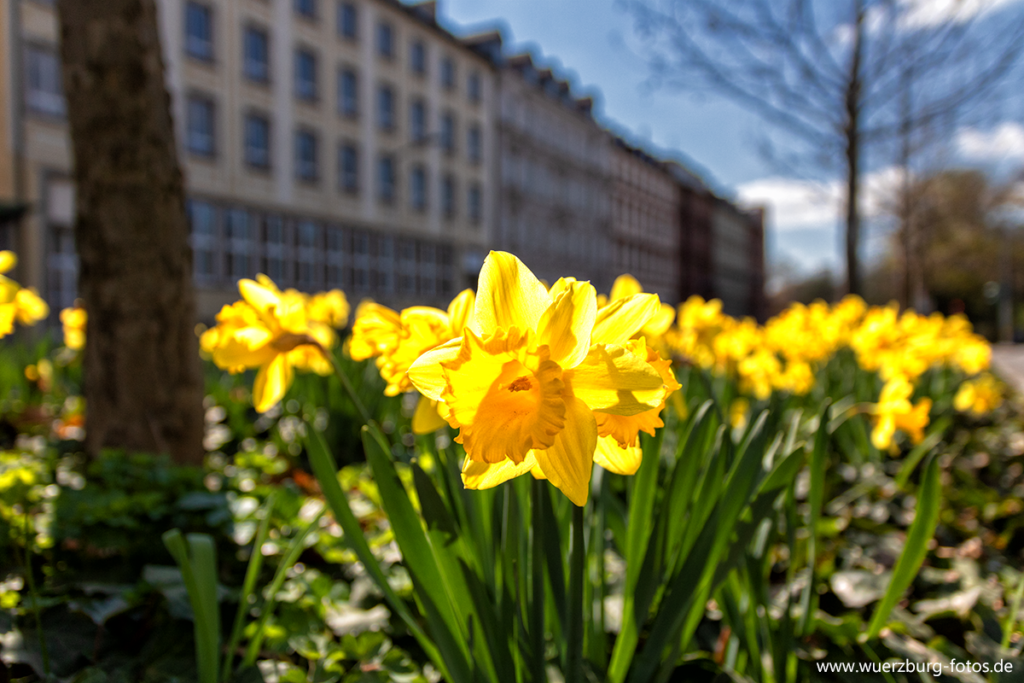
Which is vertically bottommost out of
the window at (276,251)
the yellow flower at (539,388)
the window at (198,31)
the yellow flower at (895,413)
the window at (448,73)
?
the yellow flower at (895,413)

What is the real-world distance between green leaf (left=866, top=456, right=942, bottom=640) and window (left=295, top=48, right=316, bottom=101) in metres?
18.9

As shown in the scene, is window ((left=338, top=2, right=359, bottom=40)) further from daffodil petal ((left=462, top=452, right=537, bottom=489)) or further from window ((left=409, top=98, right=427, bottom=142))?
daffodil petal ((left=462, top=452, right=537, bottom=489))

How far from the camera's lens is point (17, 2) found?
39.8ft

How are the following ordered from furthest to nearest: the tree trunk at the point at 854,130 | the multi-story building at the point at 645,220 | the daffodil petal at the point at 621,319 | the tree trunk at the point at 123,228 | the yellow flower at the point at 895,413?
the multi-story building at the point at 645,220 → the tree trunk at the point at 854,130 → the tree trunk at the point at 123,228 → the yellow flower at the point at 895,413 → the daffodil petal at the point at 621,319

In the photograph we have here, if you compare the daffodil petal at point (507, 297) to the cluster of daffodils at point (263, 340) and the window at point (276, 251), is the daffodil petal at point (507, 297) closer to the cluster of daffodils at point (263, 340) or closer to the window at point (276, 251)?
the cluster of daffodils at point (263, 340)

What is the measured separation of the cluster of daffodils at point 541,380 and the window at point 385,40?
71.5 feet

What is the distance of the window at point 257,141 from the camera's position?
16500 mm

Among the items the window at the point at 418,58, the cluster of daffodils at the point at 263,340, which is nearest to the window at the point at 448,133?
the window at the point at 418,58

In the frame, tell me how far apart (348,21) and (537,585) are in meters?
21.3

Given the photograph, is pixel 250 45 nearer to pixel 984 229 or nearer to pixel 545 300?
pixel 545 300

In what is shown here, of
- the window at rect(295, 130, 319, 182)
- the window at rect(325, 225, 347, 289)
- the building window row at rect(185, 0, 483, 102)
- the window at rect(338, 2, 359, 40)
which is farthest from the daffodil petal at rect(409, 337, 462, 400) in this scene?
the window at rect(338, 2, 359, 40)

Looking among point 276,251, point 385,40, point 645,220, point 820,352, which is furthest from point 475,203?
point 820,352

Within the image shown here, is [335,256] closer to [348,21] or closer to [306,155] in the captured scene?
[306,155]

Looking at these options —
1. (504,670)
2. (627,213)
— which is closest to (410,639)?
(504,670)
